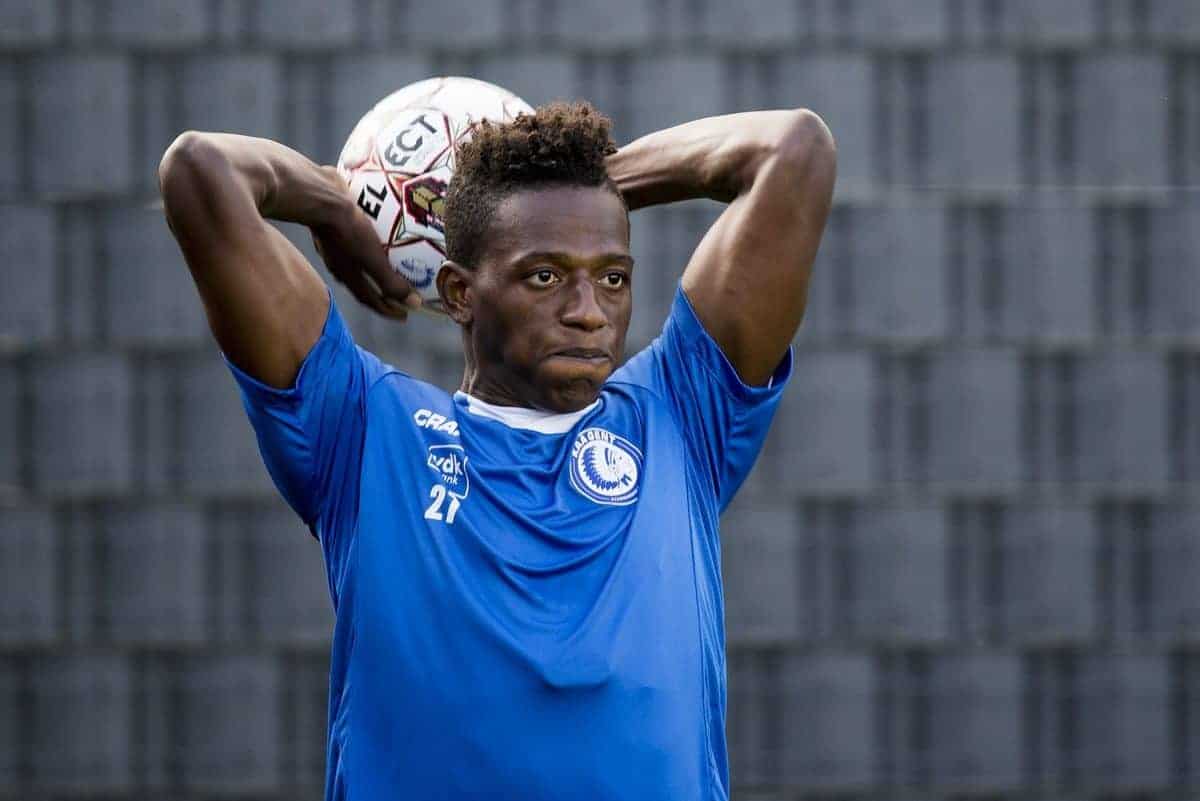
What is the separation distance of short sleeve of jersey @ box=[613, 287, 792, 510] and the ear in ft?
0.76

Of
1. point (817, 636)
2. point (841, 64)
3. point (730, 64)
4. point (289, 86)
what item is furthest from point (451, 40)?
point (817, 636)

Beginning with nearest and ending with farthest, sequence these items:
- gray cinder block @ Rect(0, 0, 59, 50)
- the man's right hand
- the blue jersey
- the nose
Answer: the blue jersey
the nose
the man's right hand
gray cinder block @ Rect(0, 0, 59, 50)

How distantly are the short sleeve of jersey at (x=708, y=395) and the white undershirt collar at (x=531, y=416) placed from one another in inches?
4.8

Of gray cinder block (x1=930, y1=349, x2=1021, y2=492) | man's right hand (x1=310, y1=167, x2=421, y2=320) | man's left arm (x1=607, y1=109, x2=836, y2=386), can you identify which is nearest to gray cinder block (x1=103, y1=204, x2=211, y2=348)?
gray cinder block (x1=930, y1=349, x2=1021, y2=492)

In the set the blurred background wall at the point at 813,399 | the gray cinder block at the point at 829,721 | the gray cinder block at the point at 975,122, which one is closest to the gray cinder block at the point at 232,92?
the blurred background wall at the point at 813,399

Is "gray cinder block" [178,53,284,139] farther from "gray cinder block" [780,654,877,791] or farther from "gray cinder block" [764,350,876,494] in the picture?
"gray cinder block" [780,654,877,791]

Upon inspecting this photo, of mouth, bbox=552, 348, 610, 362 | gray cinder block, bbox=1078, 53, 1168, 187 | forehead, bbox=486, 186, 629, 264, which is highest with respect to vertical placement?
gray cinder block, bbox=1078, 53, 1168, 187

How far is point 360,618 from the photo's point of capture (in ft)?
7.25

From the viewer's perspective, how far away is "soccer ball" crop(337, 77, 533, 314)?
102 inches

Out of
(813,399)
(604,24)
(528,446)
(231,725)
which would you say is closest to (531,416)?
(528,446)

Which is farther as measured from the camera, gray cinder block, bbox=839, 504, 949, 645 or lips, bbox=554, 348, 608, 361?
gray cinder block, bbox=839, 504, 949, 645

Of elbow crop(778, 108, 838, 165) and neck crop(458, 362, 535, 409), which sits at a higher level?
elbow crop(778, 108, 838, 165)

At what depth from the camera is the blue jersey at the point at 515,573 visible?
84.1 inches

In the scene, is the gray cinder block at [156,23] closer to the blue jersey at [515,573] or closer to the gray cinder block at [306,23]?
the gray cinder block at [306,23]
